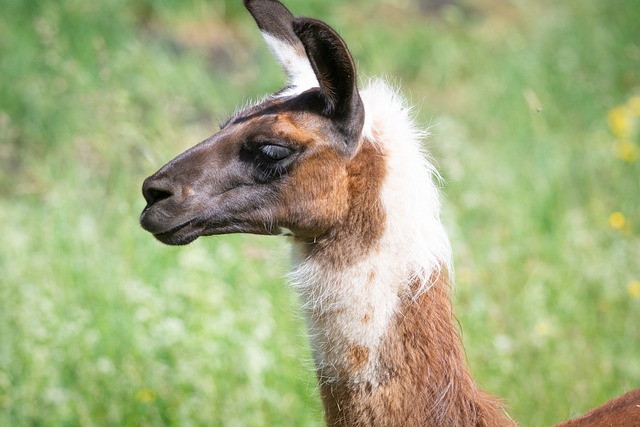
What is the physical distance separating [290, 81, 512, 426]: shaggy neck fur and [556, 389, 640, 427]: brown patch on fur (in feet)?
0.86

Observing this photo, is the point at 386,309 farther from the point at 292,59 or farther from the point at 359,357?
the point at 292,59

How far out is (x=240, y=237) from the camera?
549 centimetres

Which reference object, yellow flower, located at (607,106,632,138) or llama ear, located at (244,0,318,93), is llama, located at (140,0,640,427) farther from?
yellow flower, located at (607,106,632,138)

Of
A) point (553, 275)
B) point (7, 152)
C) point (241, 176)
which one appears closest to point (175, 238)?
point (241, 176)

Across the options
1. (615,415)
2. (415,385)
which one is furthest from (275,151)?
(615,415)

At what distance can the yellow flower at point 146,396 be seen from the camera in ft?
13.8


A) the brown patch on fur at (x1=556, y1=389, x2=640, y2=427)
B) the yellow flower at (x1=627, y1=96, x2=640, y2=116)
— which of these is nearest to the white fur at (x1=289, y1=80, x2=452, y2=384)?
the brown patch on fur at (x1=556, y1=389, x2=640, y2=427)

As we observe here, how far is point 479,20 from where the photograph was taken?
31.8 feet

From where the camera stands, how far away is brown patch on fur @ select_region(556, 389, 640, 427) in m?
2.88

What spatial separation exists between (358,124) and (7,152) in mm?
3884

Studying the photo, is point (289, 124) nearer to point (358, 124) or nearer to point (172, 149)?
point (358, 124)

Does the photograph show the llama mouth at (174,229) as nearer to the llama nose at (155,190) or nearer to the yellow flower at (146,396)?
the llama nose at (155,190)

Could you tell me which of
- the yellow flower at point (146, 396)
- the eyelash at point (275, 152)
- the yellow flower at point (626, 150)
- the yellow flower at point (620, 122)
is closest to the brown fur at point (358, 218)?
the eyelash at point (275, 152)

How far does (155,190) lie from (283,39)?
721 mm
